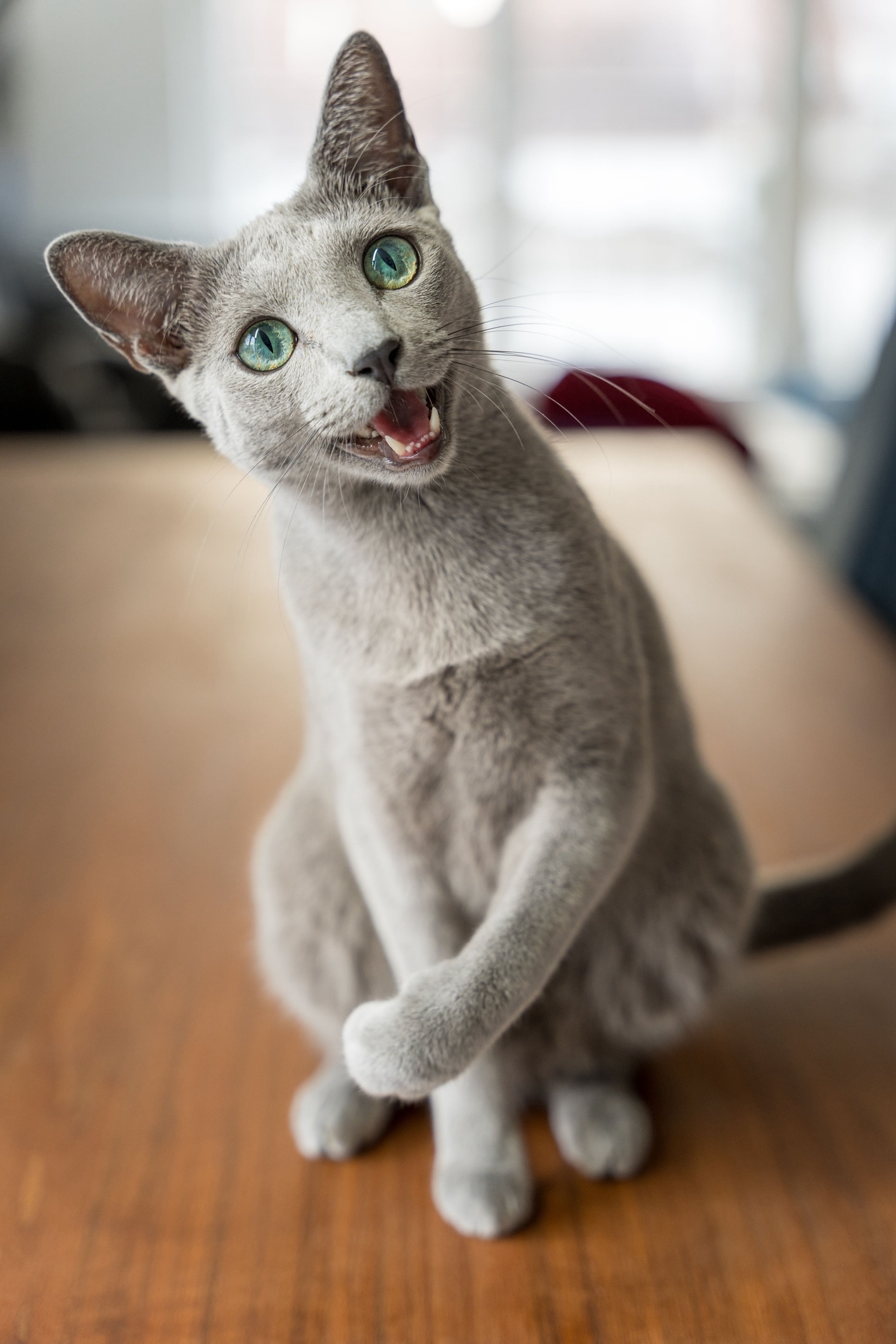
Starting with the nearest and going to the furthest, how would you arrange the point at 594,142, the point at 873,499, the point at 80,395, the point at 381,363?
the point at 381,363, the point at 873,499, the point at 80,395, the point at 594,142

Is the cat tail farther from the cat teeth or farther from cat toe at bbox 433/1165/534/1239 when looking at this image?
the cat teeth

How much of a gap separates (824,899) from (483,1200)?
308mm

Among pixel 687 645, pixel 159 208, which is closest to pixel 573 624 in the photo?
pixel 687 645

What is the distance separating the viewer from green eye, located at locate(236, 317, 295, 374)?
506 millimetres

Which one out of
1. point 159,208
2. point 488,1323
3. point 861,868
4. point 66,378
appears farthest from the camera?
point 159,208

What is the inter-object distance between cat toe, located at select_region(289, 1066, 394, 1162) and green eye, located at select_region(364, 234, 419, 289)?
414 mm

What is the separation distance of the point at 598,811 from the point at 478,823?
0.21 feet

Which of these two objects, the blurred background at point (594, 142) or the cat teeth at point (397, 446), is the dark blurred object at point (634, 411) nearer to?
the cat teeth at point (397, 446)

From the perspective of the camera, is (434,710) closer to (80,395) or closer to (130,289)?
(130,289)

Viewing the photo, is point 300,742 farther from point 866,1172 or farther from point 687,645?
point 866,1172

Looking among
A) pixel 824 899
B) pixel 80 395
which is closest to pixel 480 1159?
pixel 824 899

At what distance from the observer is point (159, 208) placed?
4.47 meters

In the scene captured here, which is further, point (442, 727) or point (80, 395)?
point (80, 395)

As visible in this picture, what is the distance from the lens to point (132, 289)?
50 cm
